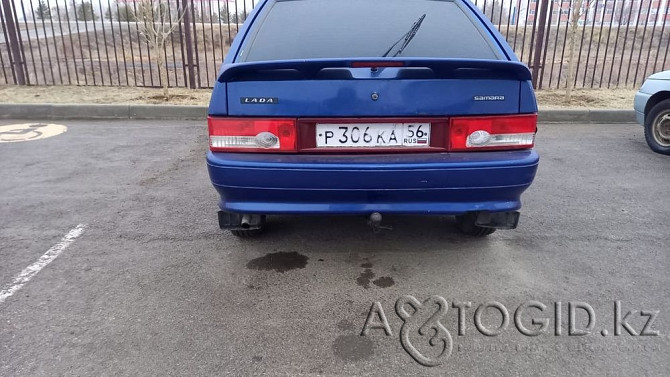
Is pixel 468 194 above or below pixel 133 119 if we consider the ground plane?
above

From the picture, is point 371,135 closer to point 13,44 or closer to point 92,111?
point 92,111

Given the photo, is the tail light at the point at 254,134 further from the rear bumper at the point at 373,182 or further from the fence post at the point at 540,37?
the fence post at the point at 540,37

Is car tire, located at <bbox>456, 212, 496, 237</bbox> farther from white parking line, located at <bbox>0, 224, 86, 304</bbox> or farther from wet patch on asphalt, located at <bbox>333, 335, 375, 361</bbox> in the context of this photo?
white parking line, located at <bbox>0, 224, 86, 304</bbox>

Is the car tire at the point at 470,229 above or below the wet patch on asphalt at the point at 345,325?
above

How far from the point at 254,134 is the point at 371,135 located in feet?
2.12

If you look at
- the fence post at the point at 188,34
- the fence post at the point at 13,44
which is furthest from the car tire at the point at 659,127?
the fence post at the point at 13,44

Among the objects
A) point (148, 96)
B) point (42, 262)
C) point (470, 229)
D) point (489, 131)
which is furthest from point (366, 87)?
point (148, 96)

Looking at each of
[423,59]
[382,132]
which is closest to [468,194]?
[382,132]

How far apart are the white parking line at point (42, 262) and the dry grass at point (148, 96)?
5.10 m

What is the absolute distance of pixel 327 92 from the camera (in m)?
2.58

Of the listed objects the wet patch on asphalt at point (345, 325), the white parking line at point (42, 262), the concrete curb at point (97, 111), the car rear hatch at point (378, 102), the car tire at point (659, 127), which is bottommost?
the concrete curb at point (97, 111)

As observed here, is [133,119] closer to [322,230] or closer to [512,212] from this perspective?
[322,230]

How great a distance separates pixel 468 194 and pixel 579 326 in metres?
0.88

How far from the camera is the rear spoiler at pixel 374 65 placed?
254 cm
